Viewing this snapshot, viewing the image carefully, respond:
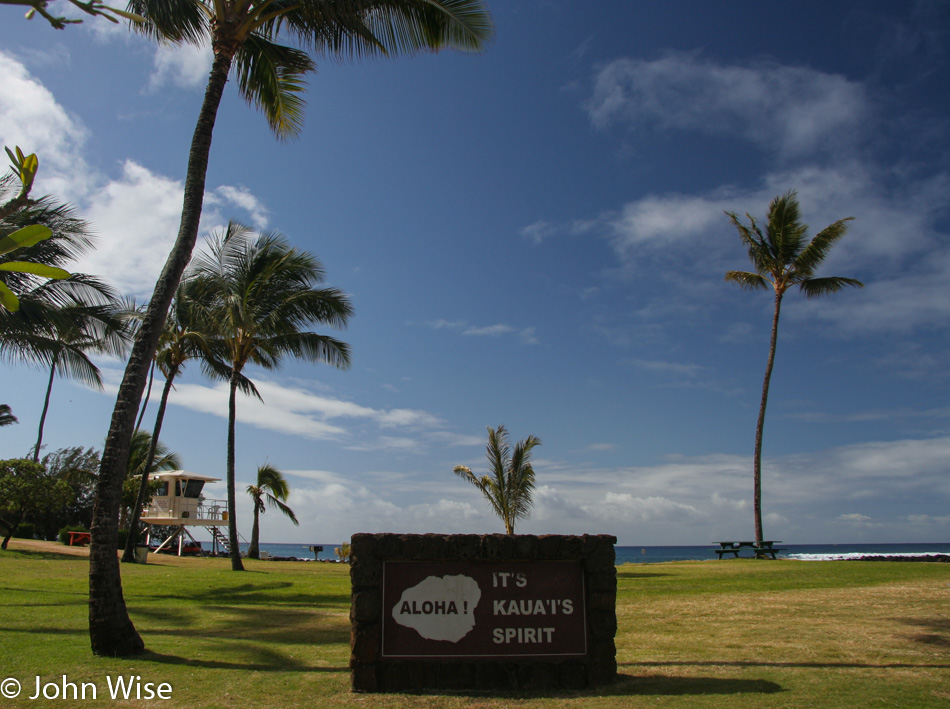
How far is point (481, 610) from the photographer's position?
6805mm

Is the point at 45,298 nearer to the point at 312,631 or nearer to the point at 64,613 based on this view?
the point at 64,613

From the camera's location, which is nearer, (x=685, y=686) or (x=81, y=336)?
(x=685, y=686)

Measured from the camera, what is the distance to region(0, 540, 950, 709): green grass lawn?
20.1 ft

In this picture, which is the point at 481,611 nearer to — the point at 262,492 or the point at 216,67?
the point at 216,67

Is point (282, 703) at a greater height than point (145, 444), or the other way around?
point (145, 444)

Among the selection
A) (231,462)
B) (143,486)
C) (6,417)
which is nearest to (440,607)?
(231,462)

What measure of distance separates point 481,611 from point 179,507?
27619 mm

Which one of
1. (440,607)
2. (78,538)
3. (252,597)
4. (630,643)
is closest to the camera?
(440,607)

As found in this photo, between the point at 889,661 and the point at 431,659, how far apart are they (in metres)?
5.08

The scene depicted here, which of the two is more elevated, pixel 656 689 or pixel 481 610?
pixel 481 610

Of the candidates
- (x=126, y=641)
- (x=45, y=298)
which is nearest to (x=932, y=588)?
(x=126, y=641)

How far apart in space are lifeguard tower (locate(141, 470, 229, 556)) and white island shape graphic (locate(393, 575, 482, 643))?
88.1 ft

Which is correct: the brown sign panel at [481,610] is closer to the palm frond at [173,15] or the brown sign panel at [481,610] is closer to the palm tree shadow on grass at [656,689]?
the palm tree shadow on grass at [656,689]

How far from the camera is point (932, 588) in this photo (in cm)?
1228
